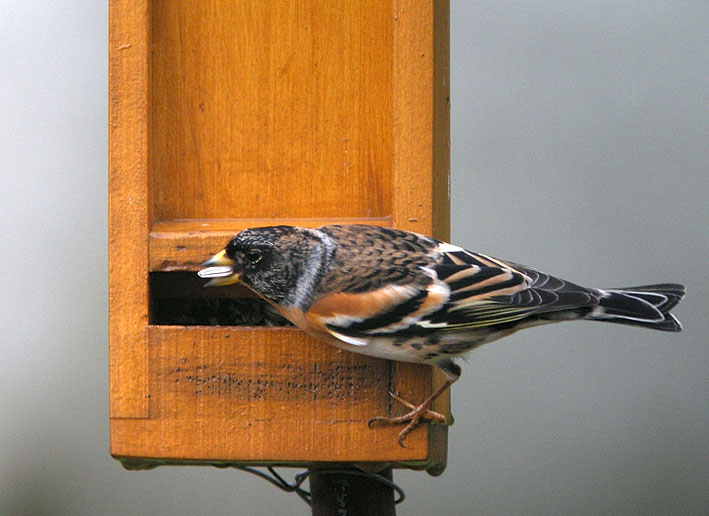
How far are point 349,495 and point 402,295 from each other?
0.40 m

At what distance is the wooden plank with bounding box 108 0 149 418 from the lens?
1.60 metres

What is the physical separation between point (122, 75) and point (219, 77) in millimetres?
176

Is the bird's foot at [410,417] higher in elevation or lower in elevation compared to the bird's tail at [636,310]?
lower

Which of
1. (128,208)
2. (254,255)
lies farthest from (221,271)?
(128,208)

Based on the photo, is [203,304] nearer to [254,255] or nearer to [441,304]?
[254,255]

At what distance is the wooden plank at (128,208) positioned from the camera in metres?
1.60

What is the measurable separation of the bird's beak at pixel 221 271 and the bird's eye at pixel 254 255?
0.03m

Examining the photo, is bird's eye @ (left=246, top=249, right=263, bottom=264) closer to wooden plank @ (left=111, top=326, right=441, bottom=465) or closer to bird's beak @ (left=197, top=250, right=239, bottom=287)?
bird's beak @ (left=197, top=250, right=239, bottom=287)

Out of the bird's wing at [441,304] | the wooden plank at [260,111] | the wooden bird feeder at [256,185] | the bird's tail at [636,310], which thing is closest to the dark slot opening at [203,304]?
the wooden bird feeder at [256,185]

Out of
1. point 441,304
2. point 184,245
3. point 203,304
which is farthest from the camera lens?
point 203,304

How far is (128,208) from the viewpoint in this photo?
1615 mm

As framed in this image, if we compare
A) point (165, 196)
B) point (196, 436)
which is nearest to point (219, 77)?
point (165, 196)

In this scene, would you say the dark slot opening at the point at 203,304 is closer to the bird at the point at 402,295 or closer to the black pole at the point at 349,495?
the bird at the point at 402,295

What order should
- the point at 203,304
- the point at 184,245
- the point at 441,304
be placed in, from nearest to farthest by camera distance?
the point at 441,304
the point at 184,245
the point at 203,304
